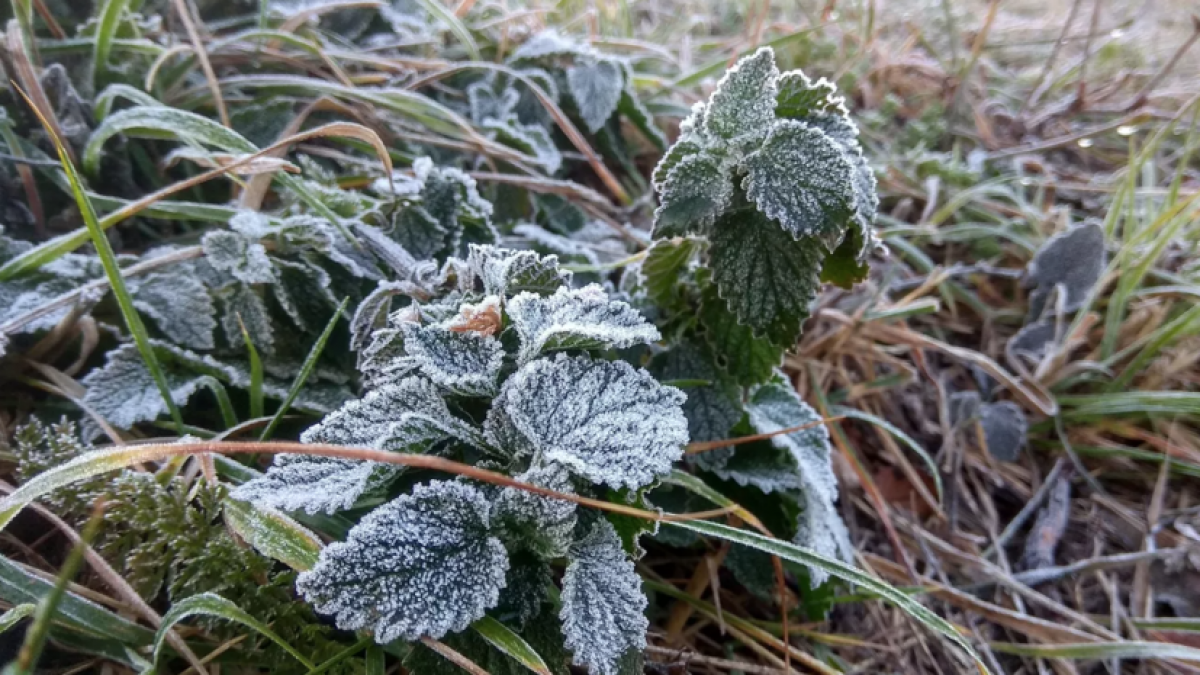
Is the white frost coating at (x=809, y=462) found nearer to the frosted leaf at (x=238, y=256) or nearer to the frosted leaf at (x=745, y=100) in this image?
the frosted leaf at (x=745, y=100)

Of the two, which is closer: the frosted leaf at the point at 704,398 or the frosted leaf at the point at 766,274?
the frosted leaf at the point at 766,274

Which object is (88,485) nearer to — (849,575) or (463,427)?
(463,427)

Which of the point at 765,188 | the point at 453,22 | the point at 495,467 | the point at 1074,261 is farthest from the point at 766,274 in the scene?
the point at 1074,261

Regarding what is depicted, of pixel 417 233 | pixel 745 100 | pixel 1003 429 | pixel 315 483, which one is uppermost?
pixel 745 100

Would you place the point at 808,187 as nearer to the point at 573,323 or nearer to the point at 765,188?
the point at 765,188

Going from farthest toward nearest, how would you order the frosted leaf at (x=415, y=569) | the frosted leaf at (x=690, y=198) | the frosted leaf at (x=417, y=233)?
the frosted leaf at (x=417, y=233) < the frosted leaf at (x=690, y=198) < the frosted leaf at (x=415, y=569)

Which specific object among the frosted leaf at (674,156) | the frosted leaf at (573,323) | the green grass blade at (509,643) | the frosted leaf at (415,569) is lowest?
the green grass blade at (509,643)

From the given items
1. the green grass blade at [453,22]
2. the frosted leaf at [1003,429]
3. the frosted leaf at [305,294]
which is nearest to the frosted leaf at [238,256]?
the frosted leaf at [305,294]

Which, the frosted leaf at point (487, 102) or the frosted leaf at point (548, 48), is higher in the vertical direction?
the frosted leaf at point (548, 48)
